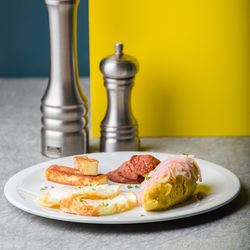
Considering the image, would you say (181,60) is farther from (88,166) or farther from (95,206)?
(95,206)

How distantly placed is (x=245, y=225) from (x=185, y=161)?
0.73 ft

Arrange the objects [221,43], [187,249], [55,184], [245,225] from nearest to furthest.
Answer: [187,249] < [245,225] < [55,184] < [221,43]

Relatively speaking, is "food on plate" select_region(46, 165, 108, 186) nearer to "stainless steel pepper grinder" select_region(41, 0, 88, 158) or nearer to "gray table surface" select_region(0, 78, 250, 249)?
"gray table surface" select_region(0, 78, 250, 249)

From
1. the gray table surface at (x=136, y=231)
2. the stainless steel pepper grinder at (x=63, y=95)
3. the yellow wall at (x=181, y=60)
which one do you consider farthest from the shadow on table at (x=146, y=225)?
the yellow wall at (x=181, y=60)

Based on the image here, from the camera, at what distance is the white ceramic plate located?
1277 millimetres

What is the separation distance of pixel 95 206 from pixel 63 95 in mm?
700

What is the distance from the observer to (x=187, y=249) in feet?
4.01

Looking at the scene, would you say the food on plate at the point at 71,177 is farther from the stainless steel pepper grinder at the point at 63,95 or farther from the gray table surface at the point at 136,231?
the stainless steel pepper grinder at the point at 63,95

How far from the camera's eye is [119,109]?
1968mm

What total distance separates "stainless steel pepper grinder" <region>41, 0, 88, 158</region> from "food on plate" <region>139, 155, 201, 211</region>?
1.88 ft

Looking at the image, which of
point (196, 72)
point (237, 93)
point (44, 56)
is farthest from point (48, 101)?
point (44, 56)

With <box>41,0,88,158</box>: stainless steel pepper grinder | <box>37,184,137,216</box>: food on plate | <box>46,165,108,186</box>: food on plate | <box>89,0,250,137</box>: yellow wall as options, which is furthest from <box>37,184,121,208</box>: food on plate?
<box>89,0,250,137</box>: yellow wall

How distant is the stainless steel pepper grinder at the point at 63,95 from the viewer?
6.23 feet

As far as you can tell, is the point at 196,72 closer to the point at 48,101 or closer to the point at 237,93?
the point at 237,93
